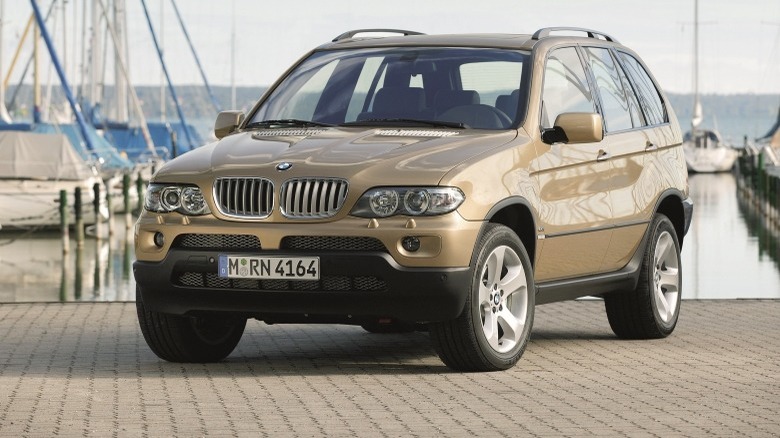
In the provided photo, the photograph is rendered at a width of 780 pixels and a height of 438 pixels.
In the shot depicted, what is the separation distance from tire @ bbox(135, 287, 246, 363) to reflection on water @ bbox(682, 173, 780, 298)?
40.7 ft

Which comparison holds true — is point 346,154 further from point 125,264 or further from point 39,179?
point 39,179

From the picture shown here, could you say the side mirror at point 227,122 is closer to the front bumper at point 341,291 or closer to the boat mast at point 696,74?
the front bumper at point 341,291

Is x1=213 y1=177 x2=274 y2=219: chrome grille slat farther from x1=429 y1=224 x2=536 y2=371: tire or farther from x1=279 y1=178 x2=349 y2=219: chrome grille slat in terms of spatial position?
x1=429 y1=224 x2=536 y2=371: tire

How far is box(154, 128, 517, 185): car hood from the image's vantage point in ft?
30.9

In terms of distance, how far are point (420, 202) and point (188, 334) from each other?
6.11 feet

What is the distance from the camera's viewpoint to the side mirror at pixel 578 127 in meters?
10.3

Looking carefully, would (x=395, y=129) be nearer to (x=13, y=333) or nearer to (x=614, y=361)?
(x=614, y=361)

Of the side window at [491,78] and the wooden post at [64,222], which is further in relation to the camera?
the wooden post at [64,222]

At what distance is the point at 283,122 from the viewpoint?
1086 centimetres

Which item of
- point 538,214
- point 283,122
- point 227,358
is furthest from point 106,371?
point 538,214

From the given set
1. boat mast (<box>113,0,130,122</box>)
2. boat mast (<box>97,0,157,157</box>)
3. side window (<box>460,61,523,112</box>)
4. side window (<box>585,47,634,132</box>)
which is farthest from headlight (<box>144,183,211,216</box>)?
boat mast (<box>113,0,130,122</box>)

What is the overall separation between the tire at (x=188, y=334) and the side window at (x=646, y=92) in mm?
3446

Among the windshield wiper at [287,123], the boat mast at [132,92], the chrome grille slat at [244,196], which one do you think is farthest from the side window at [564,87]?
the boat mast at [132,92]

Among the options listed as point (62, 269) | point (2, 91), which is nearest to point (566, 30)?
point (62, 269)
